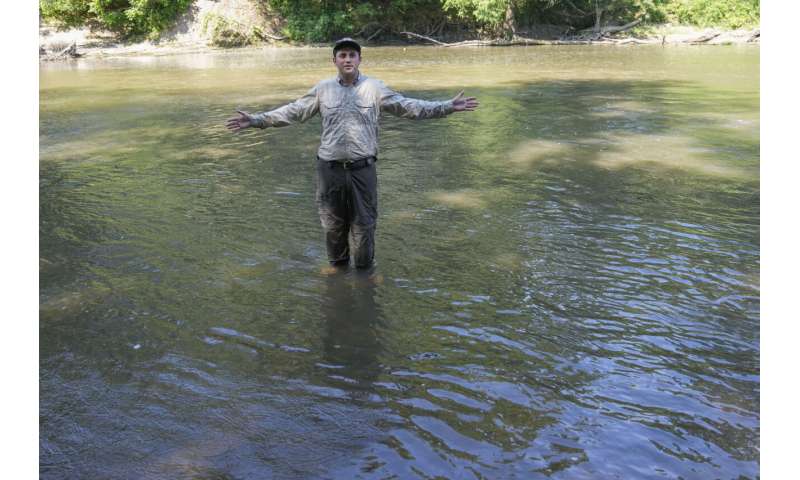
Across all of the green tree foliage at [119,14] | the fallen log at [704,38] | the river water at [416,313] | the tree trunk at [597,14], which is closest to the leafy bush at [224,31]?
the green tree foliage at [119,14]

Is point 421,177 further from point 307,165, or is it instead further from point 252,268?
point 252,268

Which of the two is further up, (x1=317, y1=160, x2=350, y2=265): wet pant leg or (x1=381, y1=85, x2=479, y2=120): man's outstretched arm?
(x1=381, y1=85, x2=479, y2=120): man's outstretched arm

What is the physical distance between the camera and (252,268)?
6.50 m

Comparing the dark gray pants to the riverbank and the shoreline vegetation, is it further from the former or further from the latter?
the riverbank

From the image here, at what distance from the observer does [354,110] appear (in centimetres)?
573

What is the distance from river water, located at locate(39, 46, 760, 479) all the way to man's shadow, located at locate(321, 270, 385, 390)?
2 cm

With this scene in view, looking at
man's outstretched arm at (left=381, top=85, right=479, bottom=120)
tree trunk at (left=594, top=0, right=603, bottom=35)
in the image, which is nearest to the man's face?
man's outstretched arm at (left=381, top=85, right=479, bottom=120)

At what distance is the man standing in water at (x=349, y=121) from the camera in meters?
5.73

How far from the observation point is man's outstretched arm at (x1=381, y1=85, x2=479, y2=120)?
5770 millimetres

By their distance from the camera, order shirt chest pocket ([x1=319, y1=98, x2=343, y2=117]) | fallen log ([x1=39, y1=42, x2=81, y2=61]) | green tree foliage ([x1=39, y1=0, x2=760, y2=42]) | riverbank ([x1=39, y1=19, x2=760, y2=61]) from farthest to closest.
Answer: green tree foliage ([x1=39, y1=0, x2=760, y2=42])
riverbank ([x1=39, y1=19, x2=760, y2=61])
fallen log ([x1=39, y1=42, x2=81, y2=61])
shirt chest pocket ([x1=319, y1=98, x2=343, y2=117])

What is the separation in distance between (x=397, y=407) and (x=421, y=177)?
18.6 ft

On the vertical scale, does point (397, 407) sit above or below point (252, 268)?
below

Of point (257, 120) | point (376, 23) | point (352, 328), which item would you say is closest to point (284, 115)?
point (257, 120)

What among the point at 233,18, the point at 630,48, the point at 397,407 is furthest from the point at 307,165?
the point at 233,18
